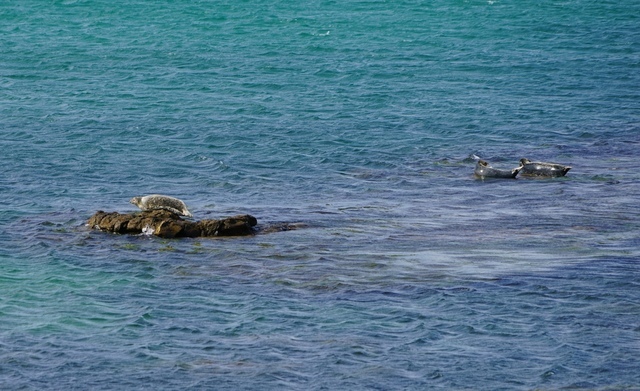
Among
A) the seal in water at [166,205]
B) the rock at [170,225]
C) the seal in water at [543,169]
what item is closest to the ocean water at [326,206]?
the rock at [170,225]

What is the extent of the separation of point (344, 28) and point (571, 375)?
37147mm

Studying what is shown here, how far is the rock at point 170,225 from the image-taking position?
20672mm

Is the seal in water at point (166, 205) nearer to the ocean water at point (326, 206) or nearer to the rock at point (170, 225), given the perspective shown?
the rock at point (170, 225)

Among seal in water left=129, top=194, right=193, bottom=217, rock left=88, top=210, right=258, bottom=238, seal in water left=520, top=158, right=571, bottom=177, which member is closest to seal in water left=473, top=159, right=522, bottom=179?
seal in water left=520, top=158, right=571, bottom=177

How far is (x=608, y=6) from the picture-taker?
53.3 m

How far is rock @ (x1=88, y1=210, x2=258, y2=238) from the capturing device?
67.8 ft

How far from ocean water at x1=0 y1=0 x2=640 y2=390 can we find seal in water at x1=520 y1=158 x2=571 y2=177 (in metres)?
0.45

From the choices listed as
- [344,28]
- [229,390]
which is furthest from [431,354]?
[344,28]

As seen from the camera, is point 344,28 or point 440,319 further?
point 344,28

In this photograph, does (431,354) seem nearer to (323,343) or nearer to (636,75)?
(323,343)

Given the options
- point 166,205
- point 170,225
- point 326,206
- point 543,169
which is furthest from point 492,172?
point 170,225

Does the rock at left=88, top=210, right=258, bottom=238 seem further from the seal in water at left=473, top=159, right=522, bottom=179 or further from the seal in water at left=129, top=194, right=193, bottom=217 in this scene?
the seal in water at left=473, top=159, right=522, bottom=179

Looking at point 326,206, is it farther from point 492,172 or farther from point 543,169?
point 543,169

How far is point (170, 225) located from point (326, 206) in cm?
387
